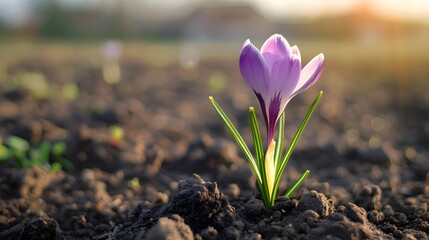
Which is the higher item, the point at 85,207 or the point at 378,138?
the point at 85,207

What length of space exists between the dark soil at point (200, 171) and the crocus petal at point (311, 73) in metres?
0.43

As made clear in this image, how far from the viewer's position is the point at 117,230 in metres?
1.93

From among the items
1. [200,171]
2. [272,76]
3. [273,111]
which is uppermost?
[272,76]

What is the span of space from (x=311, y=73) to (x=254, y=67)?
215mm

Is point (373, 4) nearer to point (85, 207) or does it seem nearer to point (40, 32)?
point (40, 32)

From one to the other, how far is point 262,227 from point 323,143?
7.96ft

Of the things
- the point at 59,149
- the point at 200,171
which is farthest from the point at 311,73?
the point at 59,149

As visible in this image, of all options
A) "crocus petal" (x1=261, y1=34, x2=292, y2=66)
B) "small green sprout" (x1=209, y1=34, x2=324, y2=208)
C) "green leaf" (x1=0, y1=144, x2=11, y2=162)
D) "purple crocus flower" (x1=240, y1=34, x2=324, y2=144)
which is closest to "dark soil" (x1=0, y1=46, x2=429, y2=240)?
"green leaf" (x1=0, y1=144, x2=11, y2=162)

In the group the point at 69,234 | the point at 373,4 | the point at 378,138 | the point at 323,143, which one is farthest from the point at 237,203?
the point at 373,4

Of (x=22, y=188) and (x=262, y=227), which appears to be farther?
(x=22, y=188)

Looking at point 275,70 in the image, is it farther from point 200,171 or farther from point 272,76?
point 200,171

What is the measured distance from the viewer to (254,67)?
173cm

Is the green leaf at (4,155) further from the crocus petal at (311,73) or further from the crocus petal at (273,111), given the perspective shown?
the crocus petal at (311,73)

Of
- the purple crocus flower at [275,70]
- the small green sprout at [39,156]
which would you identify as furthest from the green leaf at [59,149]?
the purple crocus flower at [275,70]
